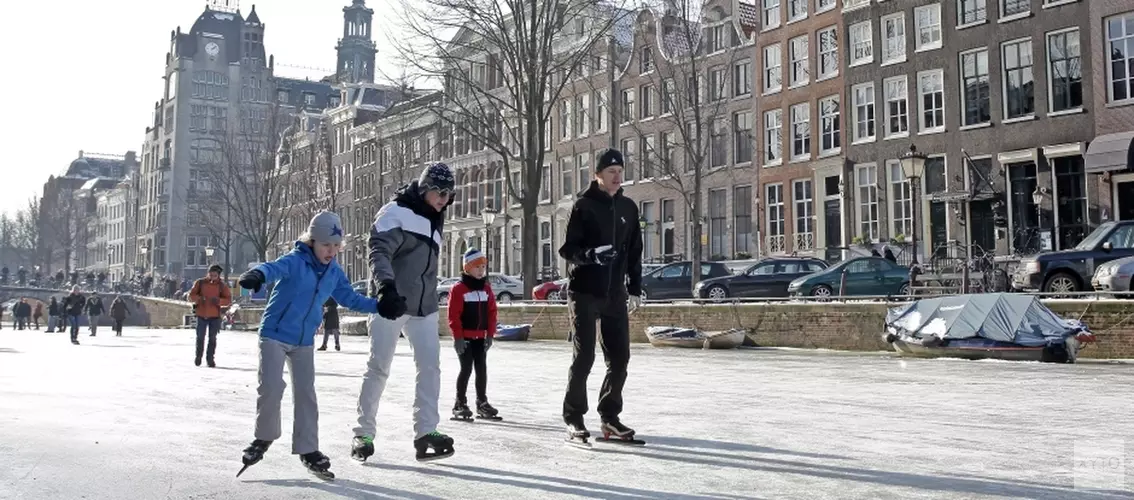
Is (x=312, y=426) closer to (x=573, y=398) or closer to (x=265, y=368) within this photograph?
(x=265, y=368)

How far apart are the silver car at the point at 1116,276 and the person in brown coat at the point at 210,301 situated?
1467 cm

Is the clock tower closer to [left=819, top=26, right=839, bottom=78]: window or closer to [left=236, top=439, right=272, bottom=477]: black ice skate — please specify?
[left=819, top=26, right=839, bottom=78]: window

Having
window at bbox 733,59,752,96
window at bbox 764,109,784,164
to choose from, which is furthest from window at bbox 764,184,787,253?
window at bbox 733,59,752,96

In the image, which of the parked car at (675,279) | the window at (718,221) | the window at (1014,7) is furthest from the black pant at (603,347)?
the window at (718,221)

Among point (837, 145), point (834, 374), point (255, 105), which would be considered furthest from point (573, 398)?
point (255, 105)

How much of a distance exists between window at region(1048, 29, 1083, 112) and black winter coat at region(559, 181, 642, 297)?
2854 centimetres

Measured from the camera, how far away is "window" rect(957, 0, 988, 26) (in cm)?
3528

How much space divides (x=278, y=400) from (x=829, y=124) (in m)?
36.3

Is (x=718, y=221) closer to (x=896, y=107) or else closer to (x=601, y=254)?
Answer: (x=896, y=107)

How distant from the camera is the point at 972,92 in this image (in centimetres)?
3559

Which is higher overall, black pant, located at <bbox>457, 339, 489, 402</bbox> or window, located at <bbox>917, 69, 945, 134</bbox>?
window, located at <bbox>917, 69, 945, 134</bbox>

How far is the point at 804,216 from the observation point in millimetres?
41094

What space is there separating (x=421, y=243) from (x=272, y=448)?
71.0 inches

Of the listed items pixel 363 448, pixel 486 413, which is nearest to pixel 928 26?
pixel 486 413
